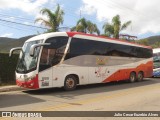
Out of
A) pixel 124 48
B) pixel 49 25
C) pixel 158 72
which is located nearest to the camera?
pixel 124 48

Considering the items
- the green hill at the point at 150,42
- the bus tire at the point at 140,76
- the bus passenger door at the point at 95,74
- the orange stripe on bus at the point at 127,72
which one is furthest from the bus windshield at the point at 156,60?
the green hill at the point at 150,42

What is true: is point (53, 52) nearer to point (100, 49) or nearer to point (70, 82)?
point (70, 82)

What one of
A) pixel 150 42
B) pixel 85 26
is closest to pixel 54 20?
pixel 85 26

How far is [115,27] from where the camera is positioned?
139ft

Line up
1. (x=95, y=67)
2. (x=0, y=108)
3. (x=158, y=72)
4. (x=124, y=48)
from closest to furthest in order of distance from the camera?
(x=0, y=108), (x=95, y=67), (x=124, y=48), (x=158, y=72)

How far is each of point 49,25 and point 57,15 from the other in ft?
4.47

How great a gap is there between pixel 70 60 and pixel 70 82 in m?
1.25

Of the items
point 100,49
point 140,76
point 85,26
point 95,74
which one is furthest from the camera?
point 85,26

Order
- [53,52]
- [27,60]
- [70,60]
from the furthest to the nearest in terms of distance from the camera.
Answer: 1. [70,60]
2. [53,52]
3. [27,60]

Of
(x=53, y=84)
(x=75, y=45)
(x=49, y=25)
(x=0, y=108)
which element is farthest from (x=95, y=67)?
(x=49, y=25)

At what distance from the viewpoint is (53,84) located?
1658 centimetres

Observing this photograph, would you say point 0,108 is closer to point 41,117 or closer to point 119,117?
point 41,117

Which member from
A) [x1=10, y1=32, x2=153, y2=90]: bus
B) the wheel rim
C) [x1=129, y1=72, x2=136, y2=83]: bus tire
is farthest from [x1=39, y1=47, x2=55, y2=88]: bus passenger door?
[x1=129, y1=72, x2=136, y2=83]: bus tire

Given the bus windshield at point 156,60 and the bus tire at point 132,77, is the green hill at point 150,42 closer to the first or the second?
the bus windshield at point 156,60
